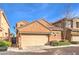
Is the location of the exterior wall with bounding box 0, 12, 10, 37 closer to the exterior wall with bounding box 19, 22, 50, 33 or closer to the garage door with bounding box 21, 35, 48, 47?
the exterior wall with bounding box 19, 22, 50, 33

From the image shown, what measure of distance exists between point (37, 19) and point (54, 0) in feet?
2.84

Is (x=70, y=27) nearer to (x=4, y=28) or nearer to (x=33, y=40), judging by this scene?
(x=33, y=40)

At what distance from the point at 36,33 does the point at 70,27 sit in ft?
3.83

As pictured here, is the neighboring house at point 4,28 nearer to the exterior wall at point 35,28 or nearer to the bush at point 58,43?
the exterior wall at point 35,28

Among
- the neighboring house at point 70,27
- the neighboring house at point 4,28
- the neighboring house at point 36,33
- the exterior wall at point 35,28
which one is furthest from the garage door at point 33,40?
the neighboring house at point 70,27

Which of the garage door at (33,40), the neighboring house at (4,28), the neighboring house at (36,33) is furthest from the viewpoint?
the garage door at (33,40)

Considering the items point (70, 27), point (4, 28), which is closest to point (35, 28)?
point (4, 28)

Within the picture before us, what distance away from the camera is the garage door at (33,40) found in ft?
254

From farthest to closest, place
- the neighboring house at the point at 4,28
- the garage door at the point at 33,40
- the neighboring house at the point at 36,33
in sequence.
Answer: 1. the garage door at the point at 33,40
2. the neighboring house at the point at 36,33
3. the neighboring house at the point at 4,28

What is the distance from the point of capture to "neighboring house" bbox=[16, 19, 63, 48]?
3041 inches

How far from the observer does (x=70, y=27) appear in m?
77.2

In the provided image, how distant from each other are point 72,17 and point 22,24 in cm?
→ 168

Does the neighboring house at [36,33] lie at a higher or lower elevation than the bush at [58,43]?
higher

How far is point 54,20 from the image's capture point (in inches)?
3036
